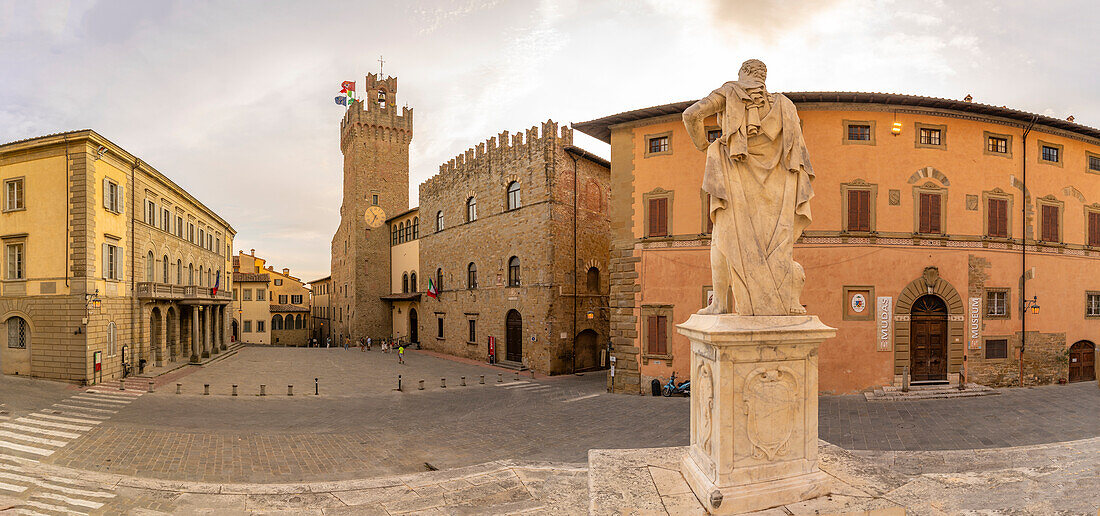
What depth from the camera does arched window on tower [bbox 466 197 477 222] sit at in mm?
32850

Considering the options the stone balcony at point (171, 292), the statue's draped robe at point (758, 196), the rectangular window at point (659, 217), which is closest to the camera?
the statue's draped robe at point (758, 196)

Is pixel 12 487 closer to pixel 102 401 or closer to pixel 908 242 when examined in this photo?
pixel 102 401

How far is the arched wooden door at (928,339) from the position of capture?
17.6 m

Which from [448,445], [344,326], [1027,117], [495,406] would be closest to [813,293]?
[1027,117]

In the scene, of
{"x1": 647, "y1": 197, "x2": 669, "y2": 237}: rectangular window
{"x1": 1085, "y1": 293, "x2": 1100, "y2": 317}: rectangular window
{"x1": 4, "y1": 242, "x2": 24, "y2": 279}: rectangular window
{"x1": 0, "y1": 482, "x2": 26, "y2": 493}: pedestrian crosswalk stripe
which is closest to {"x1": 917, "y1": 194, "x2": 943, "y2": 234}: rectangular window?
{"x1": 1085, "y1": 293, "x2": 1100, "y2": 317}: rectangular window

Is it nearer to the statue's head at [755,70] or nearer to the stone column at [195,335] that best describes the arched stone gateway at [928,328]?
the statue's head at [755,70]

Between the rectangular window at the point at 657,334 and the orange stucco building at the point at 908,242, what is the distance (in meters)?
0.04

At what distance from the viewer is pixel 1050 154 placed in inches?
753

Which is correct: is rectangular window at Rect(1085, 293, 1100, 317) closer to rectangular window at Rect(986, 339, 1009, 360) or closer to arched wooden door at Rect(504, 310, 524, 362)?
rectangular window at Rect(986, 339, 1009, 360)

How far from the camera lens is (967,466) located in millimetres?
5961

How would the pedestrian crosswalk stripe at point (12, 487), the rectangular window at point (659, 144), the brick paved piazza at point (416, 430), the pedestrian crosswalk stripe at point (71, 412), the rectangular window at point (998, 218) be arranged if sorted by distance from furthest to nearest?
1. the rectangular window at point (659, 144)
2. the rectangular window at point (998, 218)
3. the pedestrian crosswalk stripe at point (71, 412)
4. the brick paved piazza at point (416, 430)
5. the pedestrian crosswalk stripe at point (12, 487)

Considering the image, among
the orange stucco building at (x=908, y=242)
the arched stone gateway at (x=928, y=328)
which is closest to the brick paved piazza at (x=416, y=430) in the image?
the arched stone gateway at (x=928, y=328)

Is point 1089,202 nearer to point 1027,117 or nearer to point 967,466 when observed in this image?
point 1027,117

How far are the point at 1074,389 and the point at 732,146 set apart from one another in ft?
75.9
